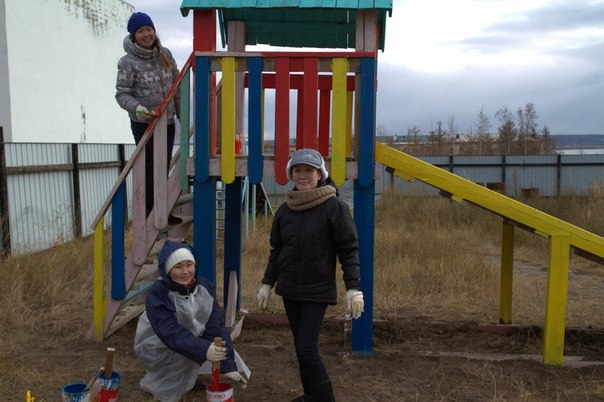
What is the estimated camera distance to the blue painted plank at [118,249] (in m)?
4.79

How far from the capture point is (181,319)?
11.7ft

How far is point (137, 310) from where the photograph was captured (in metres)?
5.34

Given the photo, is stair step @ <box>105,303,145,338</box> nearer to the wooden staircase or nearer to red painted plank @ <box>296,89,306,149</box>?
the wooden staircase

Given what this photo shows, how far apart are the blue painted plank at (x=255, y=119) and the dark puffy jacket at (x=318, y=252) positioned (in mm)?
1013

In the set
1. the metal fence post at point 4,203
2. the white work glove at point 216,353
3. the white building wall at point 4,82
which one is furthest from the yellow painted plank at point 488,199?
the white building wall at point 4,82

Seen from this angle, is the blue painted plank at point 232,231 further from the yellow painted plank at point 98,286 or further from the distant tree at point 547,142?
the distant tree at point 547,142

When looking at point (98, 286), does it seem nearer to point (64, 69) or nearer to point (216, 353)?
point (216, 353)

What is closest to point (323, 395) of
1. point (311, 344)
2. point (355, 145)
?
point (311, 344)

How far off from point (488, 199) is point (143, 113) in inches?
102

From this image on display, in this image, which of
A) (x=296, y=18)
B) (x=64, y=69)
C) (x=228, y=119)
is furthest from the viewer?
(x=64, y=69)

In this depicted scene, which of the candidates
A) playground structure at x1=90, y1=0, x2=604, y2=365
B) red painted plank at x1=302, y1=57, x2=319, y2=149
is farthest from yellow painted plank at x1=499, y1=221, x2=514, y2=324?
red painted plank at x1=302, y1=57, x2=319, y2=149

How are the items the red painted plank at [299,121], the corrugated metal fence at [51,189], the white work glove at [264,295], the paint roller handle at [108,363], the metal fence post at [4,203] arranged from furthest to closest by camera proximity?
the corrugated metal fence at [51,189] < the metal fence post at [4,203] < the red painted plank at [299,121] < the white work glove at [264,295] < the paint roller handle at [108,363]

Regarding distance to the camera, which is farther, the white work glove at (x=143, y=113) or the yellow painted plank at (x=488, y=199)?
the white work glove at (x=143, y=113)

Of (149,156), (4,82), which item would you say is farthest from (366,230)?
(4,82)
